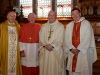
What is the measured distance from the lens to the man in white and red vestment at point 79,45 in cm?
458

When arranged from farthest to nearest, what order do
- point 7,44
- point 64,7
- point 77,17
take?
1. point 64,7
2. point 7,44
3. point 77,17

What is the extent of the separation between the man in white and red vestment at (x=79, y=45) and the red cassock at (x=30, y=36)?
0.77 metres

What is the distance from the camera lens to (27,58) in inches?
201

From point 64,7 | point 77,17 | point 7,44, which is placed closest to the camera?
point 77,17

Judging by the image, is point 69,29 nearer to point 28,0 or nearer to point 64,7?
point 64,7

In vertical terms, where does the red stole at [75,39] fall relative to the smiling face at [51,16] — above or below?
below

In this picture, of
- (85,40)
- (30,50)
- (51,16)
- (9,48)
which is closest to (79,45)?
(85,40)

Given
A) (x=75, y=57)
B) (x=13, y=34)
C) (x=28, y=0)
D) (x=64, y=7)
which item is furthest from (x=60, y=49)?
(x=28, y=0)

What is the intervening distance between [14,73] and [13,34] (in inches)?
35.8

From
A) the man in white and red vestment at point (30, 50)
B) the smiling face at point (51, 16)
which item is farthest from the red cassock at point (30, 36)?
the smiling face at point (51, 16)

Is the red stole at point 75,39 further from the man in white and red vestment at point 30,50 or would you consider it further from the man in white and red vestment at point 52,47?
the man in white and red vestment at point 30,50

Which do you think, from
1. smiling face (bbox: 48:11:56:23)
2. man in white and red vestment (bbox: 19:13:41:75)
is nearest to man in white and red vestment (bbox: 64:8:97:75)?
smiling face (bbox: 48:11:56:23)

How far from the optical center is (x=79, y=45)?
4.60m

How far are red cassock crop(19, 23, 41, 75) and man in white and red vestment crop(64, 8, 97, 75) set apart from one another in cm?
77
